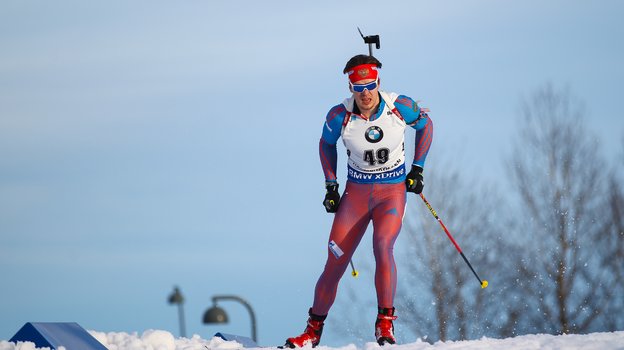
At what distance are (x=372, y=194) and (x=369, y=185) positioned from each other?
0.27 ft

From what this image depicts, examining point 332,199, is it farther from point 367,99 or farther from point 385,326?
point 385,326

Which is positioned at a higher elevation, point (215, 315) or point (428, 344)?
point (428, 344)

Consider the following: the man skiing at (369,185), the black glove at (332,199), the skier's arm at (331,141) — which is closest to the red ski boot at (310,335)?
the man skiing at (369,185)

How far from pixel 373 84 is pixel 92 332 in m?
3.02

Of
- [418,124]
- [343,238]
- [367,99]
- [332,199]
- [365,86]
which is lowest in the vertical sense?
[343,238]

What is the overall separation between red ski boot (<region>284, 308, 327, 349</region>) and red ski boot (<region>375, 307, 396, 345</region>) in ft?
1.85

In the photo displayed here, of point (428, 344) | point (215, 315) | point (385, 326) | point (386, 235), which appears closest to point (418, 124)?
point (386, 235)

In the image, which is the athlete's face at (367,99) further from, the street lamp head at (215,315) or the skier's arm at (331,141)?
the street lamp head at (215,315)

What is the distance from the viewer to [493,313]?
21.0m

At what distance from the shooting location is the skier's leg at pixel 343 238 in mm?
9344

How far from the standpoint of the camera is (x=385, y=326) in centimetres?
909

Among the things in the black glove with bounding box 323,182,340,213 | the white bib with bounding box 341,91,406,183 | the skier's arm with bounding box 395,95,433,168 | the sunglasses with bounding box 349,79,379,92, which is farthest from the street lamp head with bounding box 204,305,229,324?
the sunglasses with bounding box 349,79,379,92

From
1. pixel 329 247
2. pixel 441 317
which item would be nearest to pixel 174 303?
pixel 441 317

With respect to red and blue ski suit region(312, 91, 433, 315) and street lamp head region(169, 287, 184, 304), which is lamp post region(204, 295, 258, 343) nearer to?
street lamp head region(169, 287, 184, 304)
